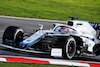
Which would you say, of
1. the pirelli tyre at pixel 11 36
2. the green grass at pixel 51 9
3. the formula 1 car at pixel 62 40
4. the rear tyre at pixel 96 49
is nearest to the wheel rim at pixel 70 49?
the formula 1 car at pixel 62 40

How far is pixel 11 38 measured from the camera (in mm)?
9461

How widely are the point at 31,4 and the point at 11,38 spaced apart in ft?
63.6

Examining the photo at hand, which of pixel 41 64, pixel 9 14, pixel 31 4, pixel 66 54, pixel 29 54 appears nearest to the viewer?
pixel 41 64

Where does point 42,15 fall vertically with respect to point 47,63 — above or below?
above

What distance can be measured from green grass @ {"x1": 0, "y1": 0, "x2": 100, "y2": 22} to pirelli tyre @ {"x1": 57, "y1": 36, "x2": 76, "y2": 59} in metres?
13.2

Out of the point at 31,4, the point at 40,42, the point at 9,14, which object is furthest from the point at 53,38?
the point at 31,4

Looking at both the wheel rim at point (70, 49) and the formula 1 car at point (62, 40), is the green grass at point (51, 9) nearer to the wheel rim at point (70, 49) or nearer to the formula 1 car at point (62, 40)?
the formula 1 car at point (62, 40)

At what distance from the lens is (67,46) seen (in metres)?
8.48

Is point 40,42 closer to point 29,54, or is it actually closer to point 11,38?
point 29,54

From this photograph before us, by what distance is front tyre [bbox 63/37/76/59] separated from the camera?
27.5ft

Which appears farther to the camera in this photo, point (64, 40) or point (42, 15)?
point (42, 15)

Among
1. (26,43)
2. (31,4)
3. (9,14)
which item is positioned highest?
(31,4)

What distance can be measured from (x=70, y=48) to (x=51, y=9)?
60.3ft

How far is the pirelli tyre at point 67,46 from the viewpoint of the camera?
27.4 ft
